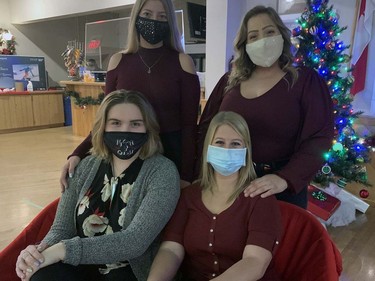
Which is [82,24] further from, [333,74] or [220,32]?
[333,74]

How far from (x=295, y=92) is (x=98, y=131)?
0.81 meters

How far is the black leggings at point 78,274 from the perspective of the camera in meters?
1.21

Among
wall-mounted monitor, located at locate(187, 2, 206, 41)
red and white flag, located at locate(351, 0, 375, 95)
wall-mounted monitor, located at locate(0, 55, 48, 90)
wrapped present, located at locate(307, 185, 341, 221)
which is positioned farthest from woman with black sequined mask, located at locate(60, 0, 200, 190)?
wall-mounted monitor, located at locate(0, 55, 48, 90)

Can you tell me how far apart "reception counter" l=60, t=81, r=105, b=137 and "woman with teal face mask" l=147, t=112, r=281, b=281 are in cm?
523

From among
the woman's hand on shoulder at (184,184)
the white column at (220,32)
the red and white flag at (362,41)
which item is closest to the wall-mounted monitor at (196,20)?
the white column at (220,32)

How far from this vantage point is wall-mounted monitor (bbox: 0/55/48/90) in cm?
765

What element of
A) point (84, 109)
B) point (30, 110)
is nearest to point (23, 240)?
point (84, 109)

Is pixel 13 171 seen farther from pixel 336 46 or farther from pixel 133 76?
pixel 336 46

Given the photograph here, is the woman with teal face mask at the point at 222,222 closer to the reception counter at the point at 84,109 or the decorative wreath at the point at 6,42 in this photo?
the reception counter at the point at 84,109

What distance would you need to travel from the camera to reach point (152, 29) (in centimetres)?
159

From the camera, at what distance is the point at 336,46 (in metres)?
3.01

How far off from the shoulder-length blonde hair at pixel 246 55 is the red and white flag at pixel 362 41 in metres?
2.39

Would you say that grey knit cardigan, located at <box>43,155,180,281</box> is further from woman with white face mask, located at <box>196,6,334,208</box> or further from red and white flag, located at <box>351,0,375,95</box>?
red and white flag, located at <box>351,0,375,95</box>

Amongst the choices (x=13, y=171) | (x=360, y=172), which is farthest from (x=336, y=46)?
(x=13, y=171)
